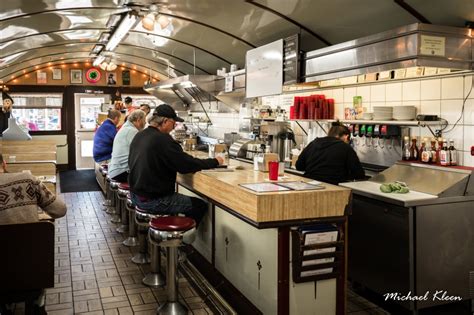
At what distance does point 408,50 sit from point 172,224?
2.31 meters

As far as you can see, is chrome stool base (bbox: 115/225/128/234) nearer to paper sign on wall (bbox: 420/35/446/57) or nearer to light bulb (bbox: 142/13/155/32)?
light bulb (bbox: 142/13/155/32)

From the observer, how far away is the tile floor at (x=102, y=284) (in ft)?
13.2

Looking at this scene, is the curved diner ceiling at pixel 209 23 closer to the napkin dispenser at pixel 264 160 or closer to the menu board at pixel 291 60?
the menu board at pixel 291 60

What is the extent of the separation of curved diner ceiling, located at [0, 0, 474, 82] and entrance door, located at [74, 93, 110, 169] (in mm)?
3954

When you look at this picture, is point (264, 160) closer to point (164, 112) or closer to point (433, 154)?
point (164, 112)

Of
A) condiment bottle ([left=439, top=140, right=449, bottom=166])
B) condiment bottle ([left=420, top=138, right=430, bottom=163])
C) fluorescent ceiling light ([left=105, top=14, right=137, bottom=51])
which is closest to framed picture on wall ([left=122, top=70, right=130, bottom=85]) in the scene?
fluorescent ceiling light ([left=105, top=14, right=137, bottom=51])

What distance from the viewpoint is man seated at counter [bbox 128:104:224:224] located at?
4039 mm

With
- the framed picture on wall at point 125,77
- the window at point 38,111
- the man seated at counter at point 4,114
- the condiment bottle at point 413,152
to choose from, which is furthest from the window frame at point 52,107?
the condiment bottle at point 413,152

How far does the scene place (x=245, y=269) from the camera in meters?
3.83

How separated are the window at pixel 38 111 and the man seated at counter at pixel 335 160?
35.4ft

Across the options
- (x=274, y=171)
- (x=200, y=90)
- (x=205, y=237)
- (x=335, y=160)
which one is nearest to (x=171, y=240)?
(x=274, y=171)

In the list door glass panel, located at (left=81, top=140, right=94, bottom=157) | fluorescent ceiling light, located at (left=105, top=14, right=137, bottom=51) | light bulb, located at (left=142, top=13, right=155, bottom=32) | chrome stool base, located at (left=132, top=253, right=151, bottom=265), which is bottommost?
chrome stool base, located at (left=132, top=253, right=151, bottom=265)

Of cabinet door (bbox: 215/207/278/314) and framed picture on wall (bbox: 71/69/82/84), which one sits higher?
framed picture on wall (bbox: 71/69/82/84)

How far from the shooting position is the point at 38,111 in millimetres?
13758
